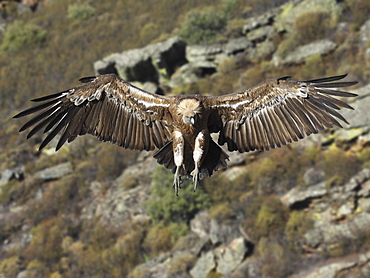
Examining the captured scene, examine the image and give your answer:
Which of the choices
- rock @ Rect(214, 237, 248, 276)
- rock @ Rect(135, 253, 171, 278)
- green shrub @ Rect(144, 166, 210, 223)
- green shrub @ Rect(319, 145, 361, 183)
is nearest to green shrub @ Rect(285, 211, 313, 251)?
rock @ Rect(214, 237, 248, 276)

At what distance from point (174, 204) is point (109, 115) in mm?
19944

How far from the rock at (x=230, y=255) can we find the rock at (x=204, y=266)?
241 millimetres

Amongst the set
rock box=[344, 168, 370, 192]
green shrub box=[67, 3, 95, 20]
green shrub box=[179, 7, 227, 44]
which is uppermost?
green shrub box=[67, 3, 95, 20]

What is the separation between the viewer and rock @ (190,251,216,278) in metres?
23.8

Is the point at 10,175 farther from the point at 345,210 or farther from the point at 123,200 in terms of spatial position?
the point at 345,210

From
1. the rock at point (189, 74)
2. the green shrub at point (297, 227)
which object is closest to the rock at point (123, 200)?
the rock at point (189, 74)

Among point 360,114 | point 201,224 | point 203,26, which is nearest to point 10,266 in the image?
point 201,224

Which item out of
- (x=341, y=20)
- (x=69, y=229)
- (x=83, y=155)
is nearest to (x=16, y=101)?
(x=83, y=155)

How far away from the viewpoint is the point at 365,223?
23.5 metres

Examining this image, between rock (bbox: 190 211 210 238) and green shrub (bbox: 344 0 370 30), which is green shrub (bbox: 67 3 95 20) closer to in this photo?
green shrub (bbox: 344 0 370 30)

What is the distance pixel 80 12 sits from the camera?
61906mm

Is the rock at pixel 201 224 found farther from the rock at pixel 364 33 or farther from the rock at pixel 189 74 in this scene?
the rock at pixel 364 33

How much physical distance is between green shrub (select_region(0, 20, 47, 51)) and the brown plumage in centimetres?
5279

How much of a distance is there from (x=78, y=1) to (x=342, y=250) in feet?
170
